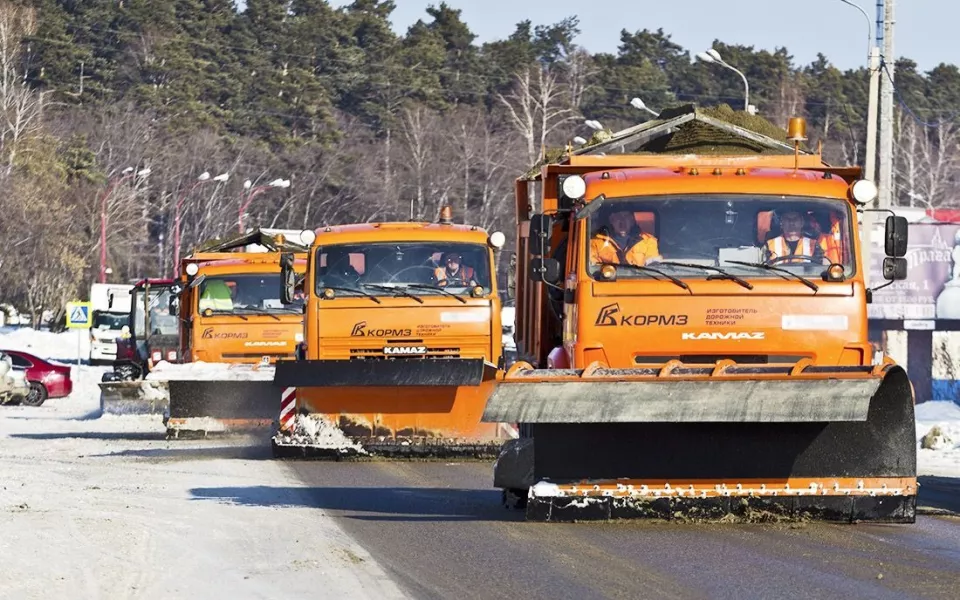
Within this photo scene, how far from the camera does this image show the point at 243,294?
917 inches

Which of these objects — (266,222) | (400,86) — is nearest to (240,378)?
(266,222)

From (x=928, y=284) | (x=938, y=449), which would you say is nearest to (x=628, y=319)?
(x=938, y=449)

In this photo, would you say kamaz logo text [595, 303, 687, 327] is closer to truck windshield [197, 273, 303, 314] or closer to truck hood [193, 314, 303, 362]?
truck hood [193, 314, 303, 362]

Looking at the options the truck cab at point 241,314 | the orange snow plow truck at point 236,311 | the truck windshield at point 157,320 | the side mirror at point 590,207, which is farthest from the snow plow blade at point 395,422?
the truck windshield at point 157,320

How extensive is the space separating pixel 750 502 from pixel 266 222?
75706 mm

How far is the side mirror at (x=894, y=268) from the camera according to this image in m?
12.3

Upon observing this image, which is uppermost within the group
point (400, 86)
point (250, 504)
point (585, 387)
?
point (400, 86)

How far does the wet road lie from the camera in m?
8.71

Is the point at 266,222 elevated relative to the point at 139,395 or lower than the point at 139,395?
elevated

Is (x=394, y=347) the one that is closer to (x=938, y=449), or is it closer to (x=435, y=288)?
(x=435, y=288)

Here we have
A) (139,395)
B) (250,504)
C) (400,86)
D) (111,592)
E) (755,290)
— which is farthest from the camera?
(400,86)

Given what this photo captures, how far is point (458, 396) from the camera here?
17.3 m

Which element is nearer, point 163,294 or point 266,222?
point 163,294

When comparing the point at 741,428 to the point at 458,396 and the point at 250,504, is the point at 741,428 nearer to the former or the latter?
the point at 250,504
